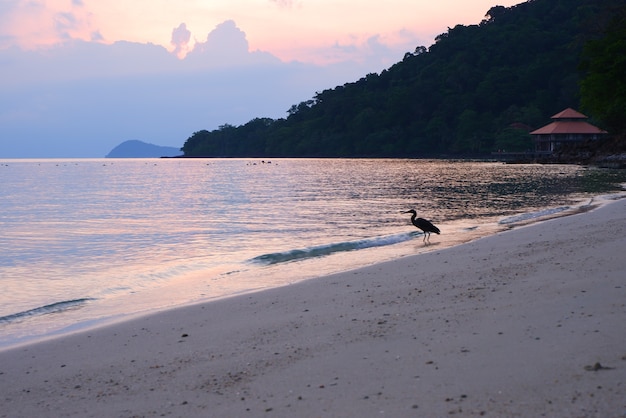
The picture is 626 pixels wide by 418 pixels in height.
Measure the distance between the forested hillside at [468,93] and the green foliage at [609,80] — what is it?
31.0 meters

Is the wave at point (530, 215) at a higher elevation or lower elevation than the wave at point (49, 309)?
lower

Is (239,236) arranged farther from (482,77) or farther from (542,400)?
(482,77)

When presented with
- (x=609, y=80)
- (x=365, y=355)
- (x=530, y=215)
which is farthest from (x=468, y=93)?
(x=365, y=355)

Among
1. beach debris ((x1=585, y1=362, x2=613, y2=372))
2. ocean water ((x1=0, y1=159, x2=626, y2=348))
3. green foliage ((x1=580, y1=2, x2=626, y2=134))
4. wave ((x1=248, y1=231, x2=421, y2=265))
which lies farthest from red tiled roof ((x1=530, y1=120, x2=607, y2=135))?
beach debris ((x1=585, y1=362, x2=613, y2=372))

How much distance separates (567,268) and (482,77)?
137 meters

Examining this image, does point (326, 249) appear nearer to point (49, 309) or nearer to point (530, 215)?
point (49, 309)

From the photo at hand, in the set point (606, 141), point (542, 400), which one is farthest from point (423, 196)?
point (606, 141)

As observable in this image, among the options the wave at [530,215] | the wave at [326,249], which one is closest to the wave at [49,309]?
the wave at [326,249]

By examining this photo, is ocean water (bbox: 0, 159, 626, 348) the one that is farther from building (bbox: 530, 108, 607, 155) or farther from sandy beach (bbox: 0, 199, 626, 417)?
building (bbox: 530, 108, 607, 155)

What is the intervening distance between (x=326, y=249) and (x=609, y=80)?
62.4 metres

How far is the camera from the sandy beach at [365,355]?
185 inches

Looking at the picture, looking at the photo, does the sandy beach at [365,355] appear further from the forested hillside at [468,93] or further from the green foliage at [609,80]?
the forested hillside at [468,93]

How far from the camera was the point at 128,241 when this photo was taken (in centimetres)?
2022

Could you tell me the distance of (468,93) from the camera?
13538 centimetres
